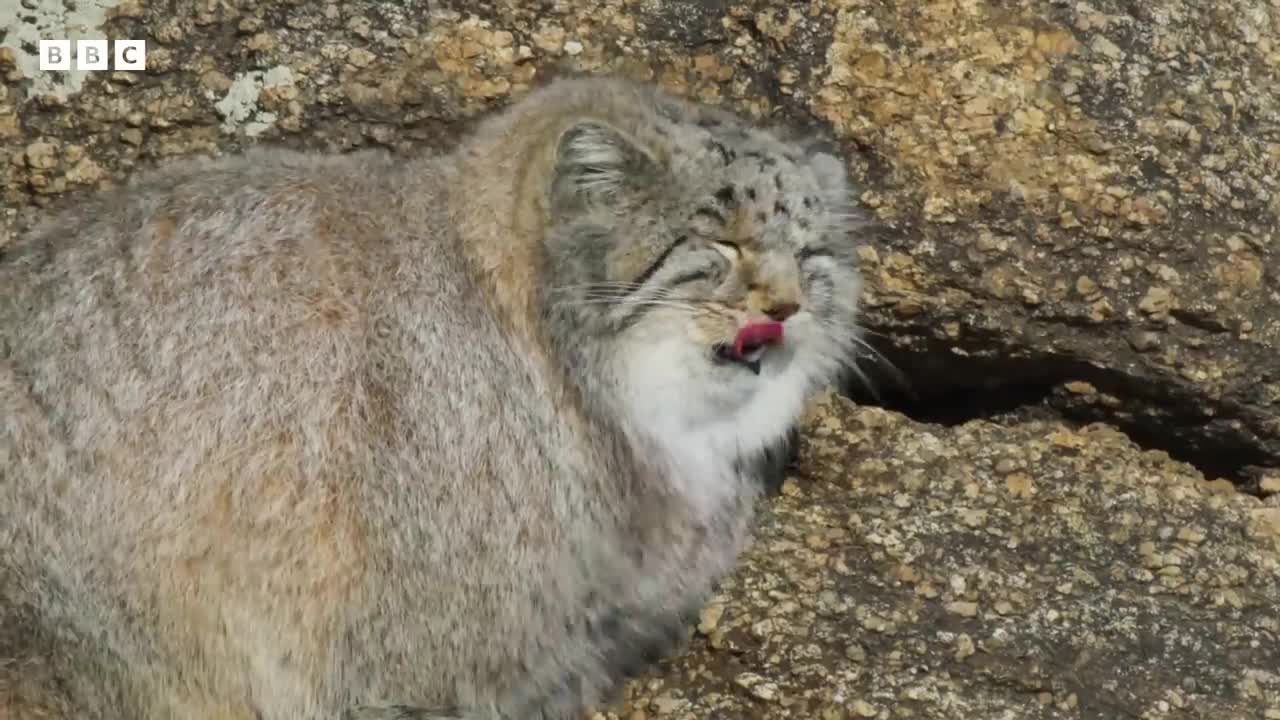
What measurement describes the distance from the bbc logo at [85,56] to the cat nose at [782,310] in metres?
1.61

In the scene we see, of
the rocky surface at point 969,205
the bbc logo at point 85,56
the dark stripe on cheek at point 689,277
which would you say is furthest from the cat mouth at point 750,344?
the bbc logo at point 85,56

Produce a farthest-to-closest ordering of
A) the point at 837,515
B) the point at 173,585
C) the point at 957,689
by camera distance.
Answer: the point at 837,515, the point at 957,689, the point at 173,585

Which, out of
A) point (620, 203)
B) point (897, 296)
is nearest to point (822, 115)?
point (897, 296)

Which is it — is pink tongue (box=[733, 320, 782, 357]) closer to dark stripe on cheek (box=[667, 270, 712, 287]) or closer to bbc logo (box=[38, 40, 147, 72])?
dark stripe on cheek (box=[667, 270, 712, 287])

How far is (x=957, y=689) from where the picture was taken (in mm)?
3842

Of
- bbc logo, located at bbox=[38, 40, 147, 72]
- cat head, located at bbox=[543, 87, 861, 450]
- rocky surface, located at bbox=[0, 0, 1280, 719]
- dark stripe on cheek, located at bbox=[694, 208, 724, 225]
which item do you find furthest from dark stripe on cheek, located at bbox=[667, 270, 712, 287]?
bbc logo, located at bbox=[38, 40, 147, 72]

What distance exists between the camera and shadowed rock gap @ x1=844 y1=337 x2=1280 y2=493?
14.0 ft

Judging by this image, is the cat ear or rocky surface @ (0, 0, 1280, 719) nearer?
the cat ear

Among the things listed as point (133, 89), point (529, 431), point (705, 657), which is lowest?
point (705, 657)

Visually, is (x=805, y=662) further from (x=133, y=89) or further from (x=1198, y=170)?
(x=133, y=89)

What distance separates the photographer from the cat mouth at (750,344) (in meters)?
3.65

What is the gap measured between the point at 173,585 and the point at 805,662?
1.29m

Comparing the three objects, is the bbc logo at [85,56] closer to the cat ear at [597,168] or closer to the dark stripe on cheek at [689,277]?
the cat ear at [597,168]

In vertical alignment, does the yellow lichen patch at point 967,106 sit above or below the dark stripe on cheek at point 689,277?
above
